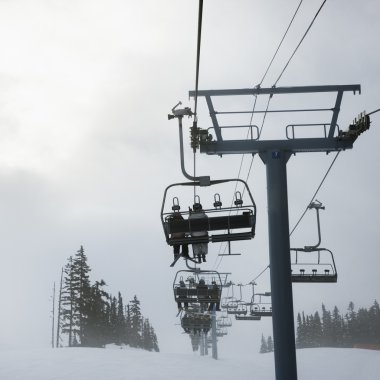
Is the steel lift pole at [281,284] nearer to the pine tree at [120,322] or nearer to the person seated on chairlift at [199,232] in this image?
the person seated on chairlift at [199,232]

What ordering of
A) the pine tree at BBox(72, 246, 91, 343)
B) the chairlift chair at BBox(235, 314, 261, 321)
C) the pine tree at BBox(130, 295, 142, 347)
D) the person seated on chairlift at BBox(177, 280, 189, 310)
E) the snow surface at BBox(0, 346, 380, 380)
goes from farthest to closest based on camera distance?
the pine tree at BBox(130, 295, 142, 347)
the pine tree at BBox(72, 246, 91, 343)
the snow surface at BBox(0, 346, 380, 380)
the chairlift chair at BBox(235, 314, 261, 321)
the person seated on chairlift at BBox(177, 280, 189, 310)

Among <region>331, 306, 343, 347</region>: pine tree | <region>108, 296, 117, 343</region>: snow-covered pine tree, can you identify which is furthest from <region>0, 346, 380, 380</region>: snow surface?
<region>331, 306, 343, 347</region>: pine tree

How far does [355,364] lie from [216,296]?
4076cm

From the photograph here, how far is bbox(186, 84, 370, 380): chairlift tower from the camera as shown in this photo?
1402 centimetres

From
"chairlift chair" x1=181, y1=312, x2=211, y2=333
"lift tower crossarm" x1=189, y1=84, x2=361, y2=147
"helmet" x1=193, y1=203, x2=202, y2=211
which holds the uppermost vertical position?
"lift tower crossarm" x1=189, y1=84, x2=361, y2=147

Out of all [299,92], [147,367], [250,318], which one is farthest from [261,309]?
[299,92]

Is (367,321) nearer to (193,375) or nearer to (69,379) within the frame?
(193,375)

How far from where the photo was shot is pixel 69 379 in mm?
36375

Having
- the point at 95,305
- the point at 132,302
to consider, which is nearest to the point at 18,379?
the point at 95,305

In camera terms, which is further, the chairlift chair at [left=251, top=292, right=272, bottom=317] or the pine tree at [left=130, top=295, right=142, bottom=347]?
the pine tree at [left=130, top=295, right=142, bottom=347]

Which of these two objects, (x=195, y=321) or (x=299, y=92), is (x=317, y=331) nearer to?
(x=195, y=321)

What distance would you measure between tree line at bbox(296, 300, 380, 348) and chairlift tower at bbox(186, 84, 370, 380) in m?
112

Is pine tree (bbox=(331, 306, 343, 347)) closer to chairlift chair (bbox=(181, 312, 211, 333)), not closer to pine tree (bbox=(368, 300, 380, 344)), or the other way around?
pine tree (bbox=(368, 300, 380, 344))

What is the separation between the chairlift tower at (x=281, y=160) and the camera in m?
14.0
